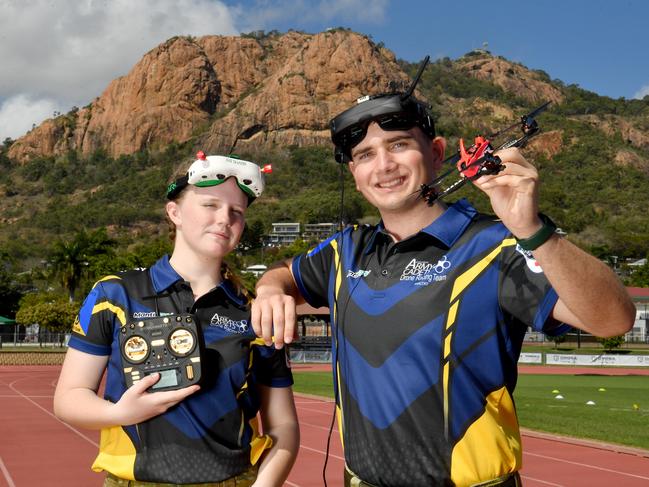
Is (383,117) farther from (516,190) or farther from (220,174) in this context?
(516,190)

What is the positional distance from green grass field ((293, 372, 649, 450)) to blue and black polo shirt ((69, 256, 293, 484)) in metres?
11.0

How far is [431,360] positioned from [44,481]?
868 cm

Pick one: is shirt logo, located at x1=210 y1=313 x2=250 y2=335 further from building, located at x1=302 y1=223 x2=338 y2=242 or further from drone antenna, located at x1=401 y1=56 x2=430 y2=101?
building, located at x1=302 y1=223 x2=338 y2=242

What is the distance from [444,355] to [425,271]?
0.30 metres

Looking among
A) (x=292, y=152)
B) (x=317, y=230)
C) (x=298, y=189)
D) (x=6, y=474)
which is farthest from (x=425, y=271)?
(x=292, y=152)

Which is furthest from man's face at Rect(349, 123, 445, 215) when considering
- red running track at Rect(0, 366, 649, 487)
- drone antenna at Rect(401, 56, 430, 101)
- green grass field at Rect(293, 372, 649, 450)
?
green grass field at Rect(293, 372, 649, 450)

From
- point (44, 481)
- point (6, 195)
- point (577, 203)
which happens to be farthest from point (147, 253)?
point (6, 195)

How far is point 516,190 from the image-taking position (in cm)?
219

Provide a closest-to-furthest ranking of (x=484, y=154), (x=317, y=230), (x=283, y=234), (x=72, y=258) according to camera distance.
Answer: (x=484, y=154) < (x=72, y=258) < (x=317, y=230) < (x=283, y=234)

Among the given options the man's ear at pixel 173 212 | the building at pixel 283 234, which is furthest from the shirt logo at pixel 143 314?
the building at pixel 283 234

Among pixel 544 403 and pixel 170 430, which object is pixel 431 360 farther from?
pixel 544 403

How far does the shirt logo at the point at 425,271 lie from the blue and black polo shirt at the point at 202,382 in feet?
2.44

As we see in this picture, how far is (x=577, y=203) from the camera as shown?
409 feet

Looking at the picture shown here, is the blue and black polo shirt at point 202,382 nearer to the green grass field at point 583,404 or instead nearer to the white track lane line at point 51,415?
the white track lane line at point 51,415
